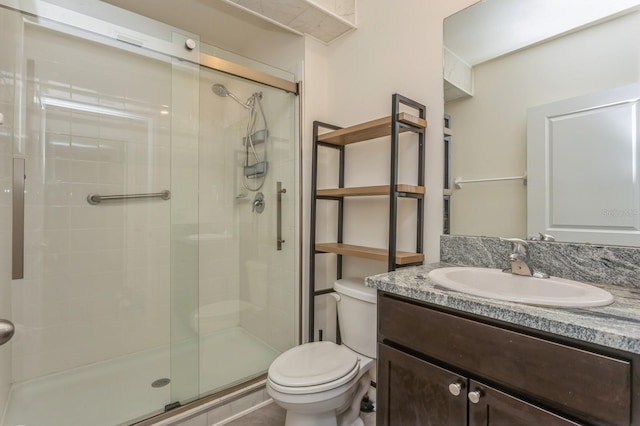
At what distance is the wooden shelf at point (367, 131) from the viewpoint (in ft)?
4.86

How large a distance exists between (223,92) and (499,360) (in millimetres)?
2105

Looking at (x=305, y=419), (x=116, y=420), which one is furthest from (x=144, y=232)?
(x=305, y=419)

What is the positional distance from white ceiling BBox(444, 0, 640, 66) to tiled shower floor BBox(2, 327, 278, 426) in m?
2.12

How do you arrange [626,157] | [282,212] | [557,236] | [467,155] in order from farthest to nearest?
[282,212], [467,155], [557,236], [626,157]

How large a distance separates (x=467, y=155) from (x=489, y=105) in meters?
0.23

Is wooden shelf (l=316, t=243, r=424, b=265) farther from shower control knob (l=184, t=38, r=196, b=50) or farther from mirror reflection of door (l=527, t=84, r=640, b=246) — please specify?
shower control knob (l=184, t=38, r=196, b=50)

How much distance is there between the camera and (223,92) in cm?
210

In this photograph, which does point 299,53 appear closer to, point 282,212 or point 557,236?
point 282,212

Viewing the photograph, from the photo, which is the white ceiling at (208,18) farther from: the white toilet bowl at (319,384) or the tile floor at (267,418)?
the tile floor at (267,418)

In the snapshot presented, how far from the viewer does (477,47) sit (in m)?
1.42

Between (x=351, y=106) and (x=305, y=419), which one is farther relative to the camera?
(x=351, y=106)

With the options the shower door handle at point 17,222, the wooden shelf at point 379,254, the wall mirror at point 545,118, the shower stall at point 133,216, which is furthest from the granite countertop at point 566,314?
the shower door handle at point 17,222

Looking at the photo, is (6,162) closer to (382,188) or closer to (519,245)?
(382,188)

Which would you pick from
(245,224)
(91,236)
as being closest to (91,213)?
(91,236)
